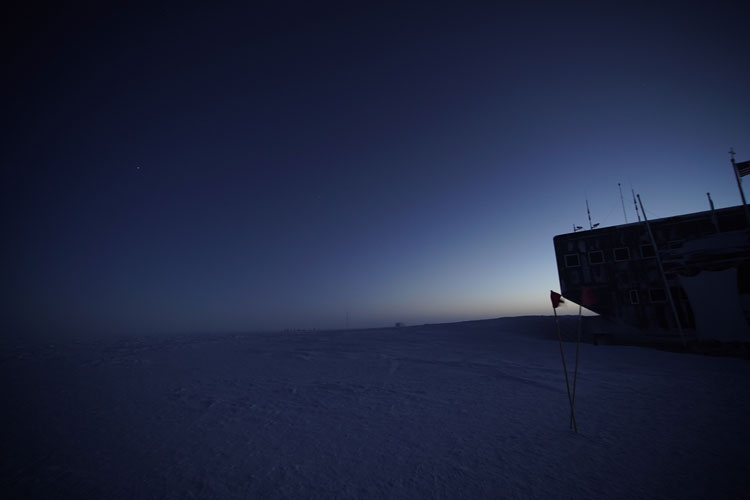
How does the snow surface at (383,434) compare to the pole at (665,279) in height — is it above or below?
below

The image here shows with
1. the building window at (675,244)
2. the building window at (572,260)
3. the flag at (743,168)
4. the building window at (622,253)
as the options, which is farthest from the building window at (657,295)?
the flag at (743,168)

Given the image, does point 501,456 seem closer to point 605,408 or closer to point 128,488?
point 605,408

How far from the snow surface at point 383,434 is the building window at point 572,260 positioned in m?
11.3

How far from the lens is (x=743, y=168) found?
655 inches

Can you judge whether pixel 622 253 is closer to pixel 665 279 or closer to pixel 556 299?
pixel 665 279

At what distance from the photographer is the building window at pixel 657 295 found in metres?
19.1

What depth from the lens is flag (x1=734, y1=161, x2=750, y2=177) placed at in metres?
16.5

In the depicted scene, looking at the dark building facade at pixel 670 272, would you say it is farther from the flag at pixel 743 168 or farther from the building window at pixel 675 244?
the flag at pixel 743 168

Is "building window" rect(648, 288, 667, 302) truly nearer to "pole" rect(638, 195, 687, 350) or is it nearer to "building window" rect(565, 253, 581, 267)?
"pole" rect(638, 195, 687, 350)

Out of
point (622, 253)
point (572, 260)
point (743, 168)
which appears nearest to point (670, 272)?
point (622, 253)

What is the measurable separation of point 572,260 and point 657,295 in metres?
5.50

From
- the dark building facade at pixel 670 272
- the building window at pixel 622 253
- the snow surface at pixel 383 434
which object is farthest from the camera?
the building window at pixel 622 253

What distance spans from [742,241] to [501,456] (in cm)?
2463

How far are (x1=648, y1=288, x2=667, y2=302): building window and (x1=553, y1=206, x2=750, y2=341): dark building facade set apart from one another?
0.16 ft
